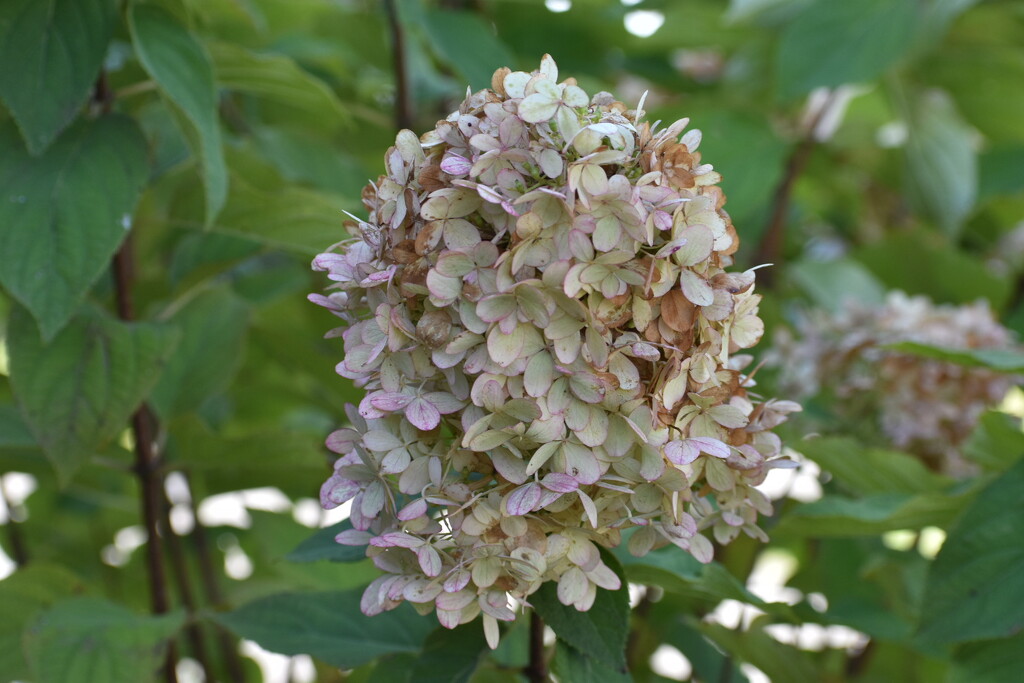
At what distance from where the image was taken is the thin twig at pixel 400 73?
1107 millimetres

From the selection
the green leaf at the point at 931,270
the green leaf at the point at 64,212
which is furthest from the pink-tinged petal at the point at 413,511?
the green leaf at the point at 931,270

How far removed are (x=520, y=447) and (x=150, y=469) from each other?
55 cm

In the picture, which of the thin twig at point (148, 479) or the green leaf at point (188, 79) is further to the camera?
the thin twig at point (148, 479)

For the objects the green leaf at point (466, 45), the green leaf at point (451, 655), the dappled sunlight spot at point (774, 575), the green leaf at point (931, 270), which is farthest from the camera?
the green leaf at point (931, 270)

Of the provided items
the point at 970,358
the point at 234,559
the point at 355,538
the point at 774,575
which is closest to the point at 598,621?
the point at 355,538

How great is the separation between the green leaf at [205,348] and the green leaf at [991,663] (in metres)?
0.72

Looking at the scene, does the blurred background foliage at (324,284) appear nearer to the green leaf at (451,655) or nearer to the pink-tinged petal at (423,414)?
the green leaf at (451,655)

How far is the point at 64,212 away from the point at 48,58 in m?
0.12

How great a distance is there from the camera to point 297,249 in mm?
816

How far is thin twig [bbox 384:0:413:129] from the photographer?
43.6 inches

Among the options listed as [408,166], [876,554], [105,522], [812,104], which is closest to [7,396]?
[105,522]

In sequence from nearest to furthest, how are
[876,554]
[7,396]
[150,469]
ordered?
[150,469], [876,554], [7,396]

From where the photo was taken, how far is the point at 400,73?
3.71 feet

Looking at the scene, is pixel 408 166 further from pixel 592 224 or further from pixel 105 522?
pixel 105 522
